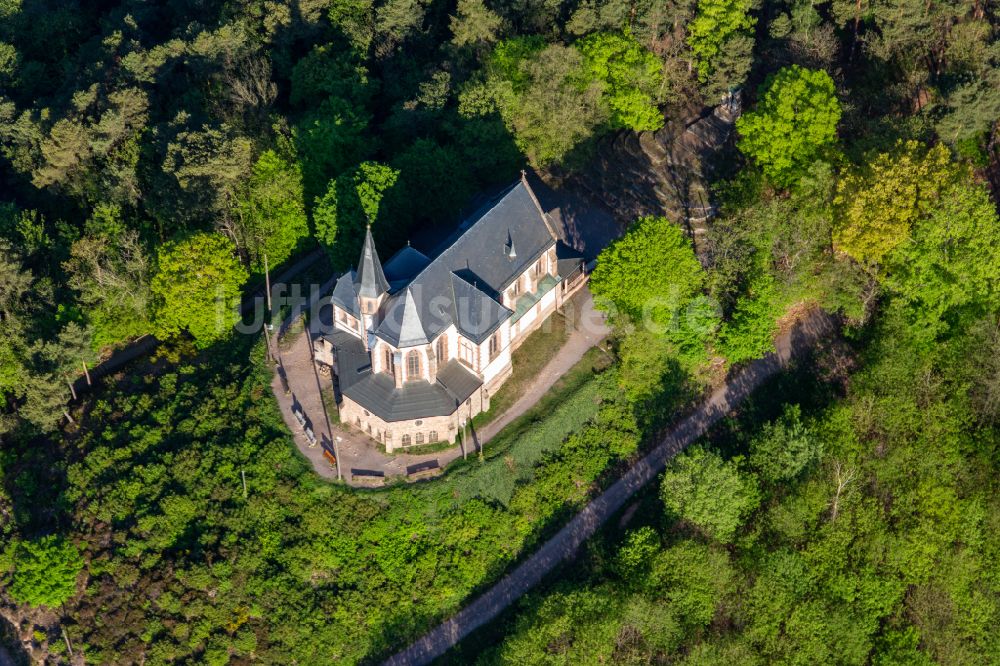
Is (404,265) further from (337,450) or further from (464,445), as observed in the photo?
(337,450)

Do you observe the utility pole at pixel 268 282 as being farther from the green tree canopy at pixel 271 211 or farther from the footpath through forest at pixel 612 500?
the footpath through forest at pixel 612 500

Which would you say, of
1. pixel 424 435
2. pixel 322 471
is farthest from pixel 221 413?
pixel 424 435

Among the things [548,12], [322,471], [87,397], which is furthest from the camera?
[548,12]

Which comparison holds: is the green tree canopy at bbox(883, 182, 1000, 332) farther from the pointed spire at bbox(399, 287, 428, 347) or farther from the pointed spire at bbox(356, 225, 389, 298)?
the pointed spire at bbox(356, 225, 389, 298)

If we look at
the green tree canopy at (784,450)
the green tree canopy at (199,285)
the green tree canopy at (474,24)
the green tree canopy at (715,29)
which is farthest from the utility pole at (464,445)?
the green tree canopy at (715,29)

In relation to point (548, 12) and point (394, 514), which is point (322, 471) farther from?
point (548, 12)
